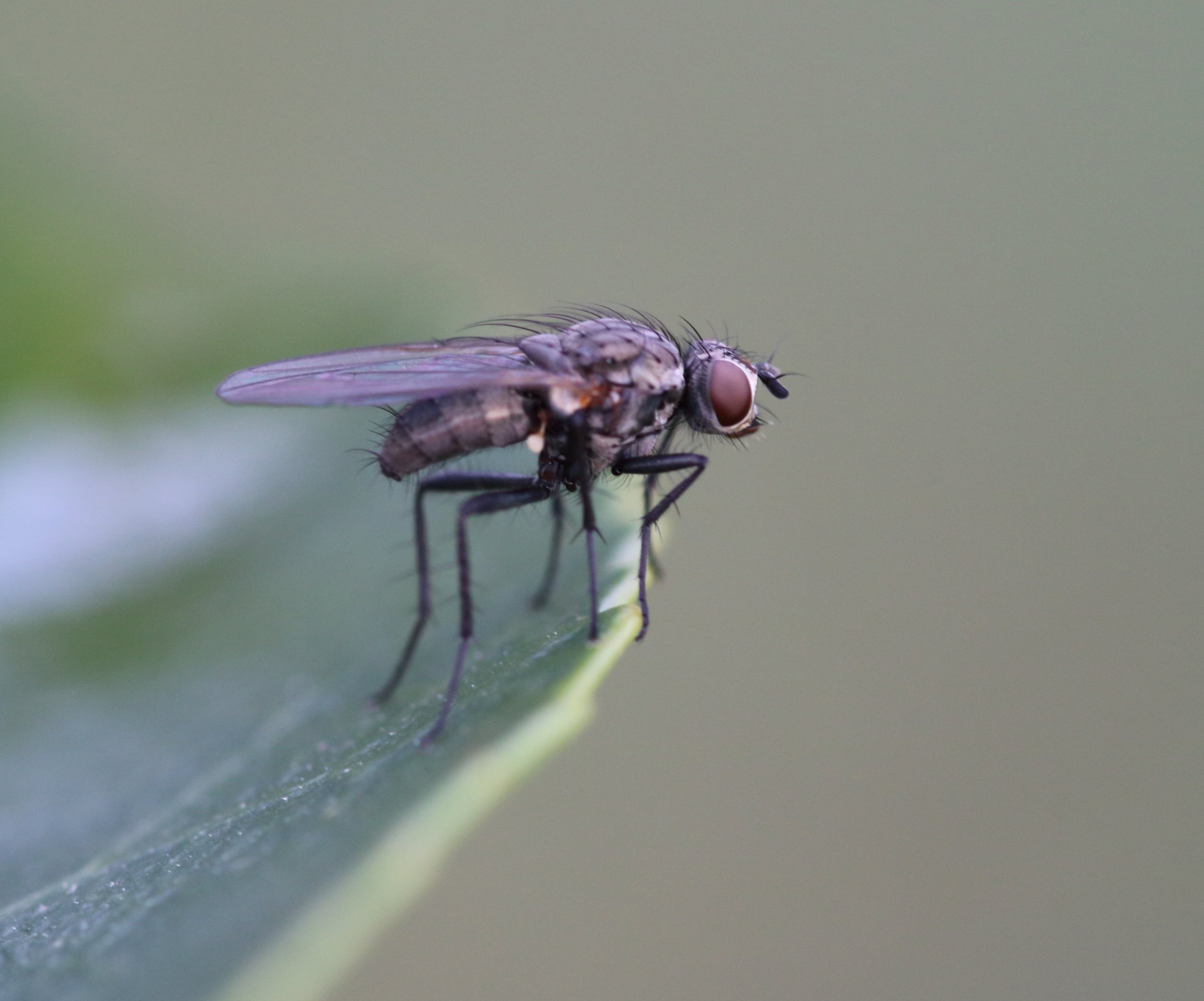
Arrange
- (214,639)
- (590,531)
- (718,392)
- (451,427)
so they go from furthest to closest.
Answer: (718,392) < (451,427) < (214,639) < (590,531)

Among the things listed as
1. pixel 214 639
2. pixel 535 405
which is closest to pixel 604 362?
pixel 535 405

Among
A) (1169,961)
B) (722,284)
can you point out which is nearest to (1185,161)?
(722,284)

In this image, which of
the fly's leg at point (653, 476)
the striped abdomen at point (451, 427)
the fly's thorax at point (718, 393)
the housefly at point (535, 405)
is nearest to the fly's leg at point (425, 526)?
the housefly at point (535, 405)

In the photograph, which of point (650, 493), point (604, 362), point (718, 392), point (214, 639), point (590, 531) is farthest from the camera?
point (650, 493)

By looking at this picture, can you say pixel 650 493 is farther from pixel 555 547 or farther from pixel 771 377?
pixel 771 377

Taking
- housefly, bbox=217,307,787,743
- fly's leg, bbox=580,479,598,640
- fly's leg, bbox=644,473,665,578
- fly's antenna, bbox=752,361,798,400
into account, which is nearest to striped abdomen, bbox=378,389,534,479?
housefly, bbox=217,307,787,743

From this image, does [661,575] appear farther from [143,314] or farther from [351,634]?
[143,314]

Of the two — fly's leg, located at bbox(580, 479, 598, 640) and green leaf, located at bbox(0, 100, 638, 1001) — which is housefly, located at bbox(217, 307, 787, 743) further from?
green leaf, located at bbox(0, 100, 638, 1001)

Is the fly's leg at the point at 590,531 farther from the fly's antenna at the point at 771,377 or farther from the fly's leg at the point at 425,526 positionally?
the fly's antenna at the point at 771,377
